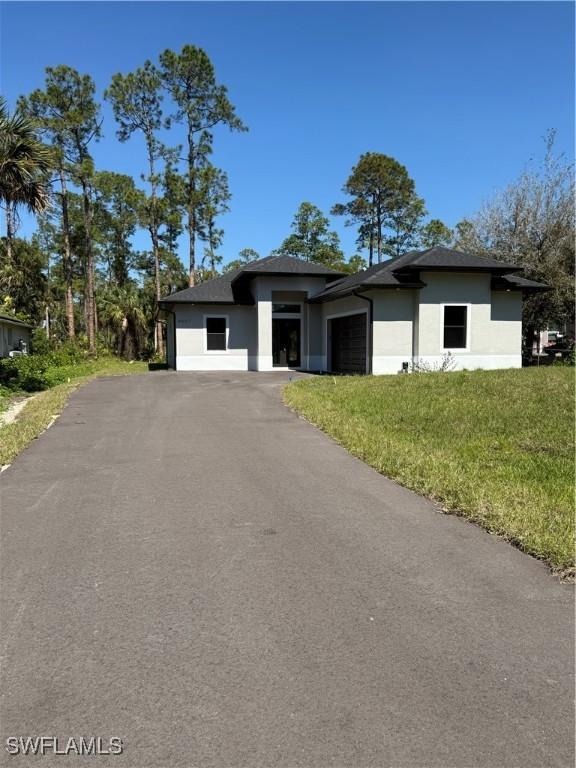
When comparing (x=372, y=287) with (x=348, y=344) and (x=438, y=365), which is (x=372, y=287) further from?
(x=348, y=344)

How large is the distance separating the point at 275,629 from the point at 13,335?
29391 millimetres

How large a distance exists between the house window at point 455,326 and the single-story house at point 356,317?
36 millimetres

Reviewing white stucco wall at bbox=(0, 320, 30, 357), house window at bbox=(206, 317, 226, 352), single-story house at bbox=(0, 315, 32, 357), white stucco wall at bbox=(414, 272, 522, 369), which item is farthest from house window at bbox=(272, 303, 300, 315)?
white stucco wall at bbox=(0, 320, 30, 357)

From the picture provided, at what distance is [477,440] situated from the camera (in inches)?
333

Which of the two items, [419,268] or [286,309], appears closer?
[419,268]

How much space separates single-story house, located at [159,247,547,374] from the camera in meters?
19.8

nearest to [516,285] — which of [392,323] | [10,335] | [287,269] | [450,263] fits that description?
[450,263]

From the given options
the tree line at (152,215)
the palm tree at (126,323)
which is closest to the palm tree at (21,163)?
the tree line at (152,215)

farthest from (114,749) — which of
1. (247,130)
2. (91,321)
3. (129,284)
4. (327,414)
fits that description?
(129,284)

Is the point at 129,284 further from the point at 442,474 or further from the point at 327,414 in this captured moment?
the point at 442,474

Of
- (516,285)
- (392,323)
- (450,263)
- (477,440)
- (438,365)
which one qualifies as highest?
(450,263)

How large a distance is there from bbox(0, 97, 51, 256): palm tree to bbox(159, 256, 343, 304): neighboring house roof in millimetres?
9069

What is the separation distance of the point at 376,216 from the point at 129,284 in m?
24.8

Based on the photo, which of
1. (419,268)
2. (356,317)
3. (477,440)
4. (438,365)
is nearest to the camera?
(477,440)
